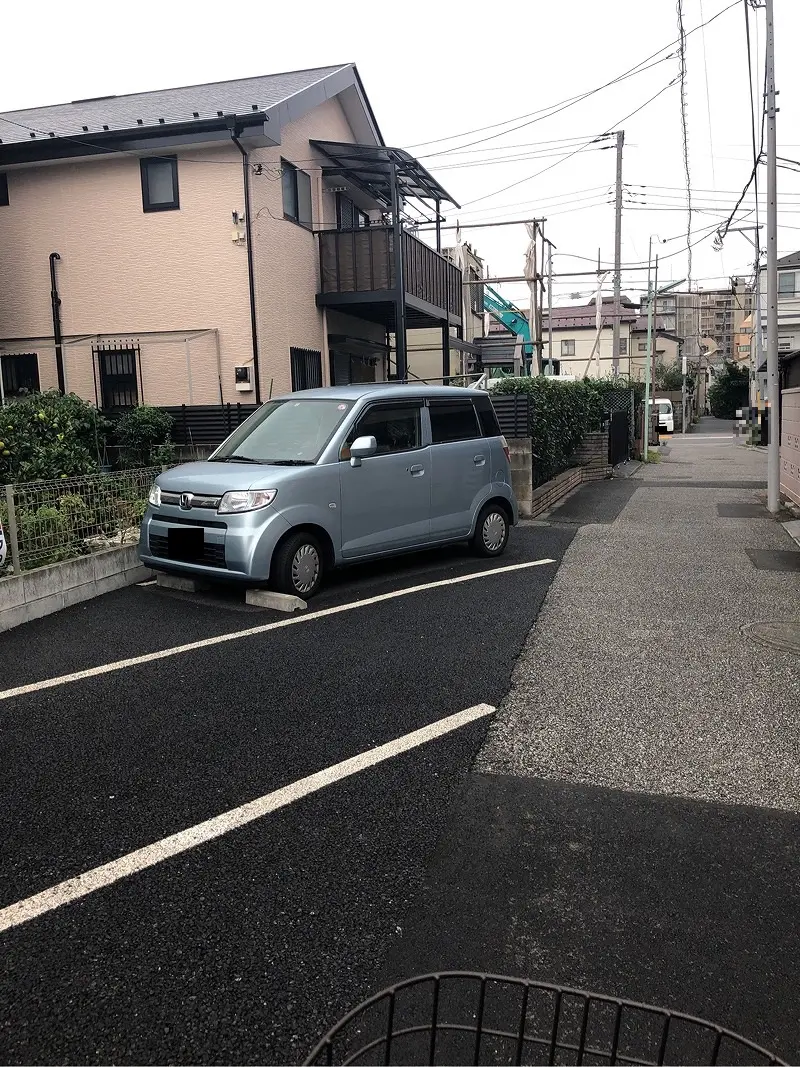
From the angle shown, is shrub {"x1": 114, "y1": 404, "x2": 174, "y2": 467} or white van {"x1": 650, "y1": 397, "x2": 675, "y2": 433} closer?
shrub {"x1": 114, "y1": 404, "x2": 174, "y2": 467}

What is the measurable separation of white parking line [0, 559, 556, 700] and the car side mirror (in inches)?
48.6

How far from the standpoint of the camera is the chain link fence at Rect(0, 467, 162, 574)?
7.08 meters

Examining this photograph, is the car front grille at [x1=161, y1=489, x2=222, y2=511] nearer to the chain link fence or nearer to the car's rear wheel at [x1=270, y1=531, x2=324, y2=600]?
the car's rear wheel at [x1=270, y1=531, x2=324, y2=600]

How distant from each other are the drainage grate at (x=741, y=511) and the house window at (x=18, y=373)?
1170 cm

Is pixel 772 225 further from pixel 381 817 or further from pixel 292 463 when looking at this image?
pixel 381 817

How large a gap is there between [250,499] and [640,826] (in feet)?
14.4

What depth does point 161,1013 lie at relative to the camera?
2.45 metres

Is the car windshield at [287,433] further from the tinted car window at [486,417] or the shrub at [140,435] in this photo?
the shrub at [140,435]

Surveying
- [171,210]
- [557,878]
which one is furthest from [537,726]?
[171,210]

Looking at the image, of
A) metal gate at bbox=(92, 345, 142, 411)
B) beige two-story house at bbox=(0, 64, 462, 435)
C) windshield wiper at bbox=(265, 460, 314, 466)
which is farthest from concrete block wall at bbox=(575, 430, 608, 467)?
windshield wiper at bbox=(265, 460, 314, 466)

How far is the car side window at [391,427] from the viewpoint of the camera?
317 inches

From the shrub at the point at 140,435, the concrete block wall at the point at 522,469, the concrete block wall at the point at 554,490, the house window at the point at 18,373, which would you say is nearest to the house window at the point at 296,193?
the shrub at the point at 140,435

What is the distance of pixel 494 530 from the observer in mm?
9414

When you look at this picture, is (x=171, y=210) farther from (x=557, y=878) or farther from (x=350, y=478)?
(x=557, y=878)
